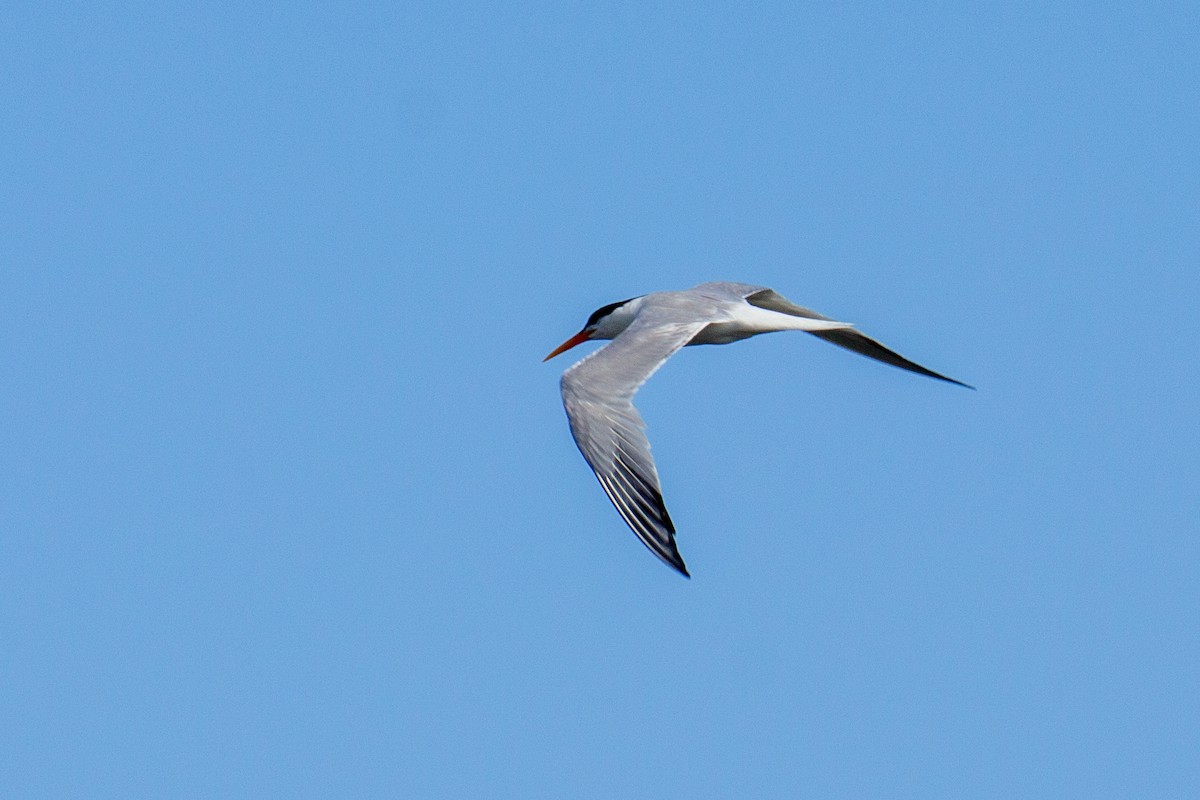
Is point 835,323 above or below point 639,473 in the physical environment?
above

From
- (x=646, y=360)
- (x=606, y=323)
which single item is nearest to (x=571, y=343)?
(x=606, y=323)

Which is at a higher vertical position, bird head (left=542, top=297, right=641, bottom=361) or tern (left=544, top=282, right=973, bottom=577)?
bird head (left=542, top=297, right=641, bottom=361)

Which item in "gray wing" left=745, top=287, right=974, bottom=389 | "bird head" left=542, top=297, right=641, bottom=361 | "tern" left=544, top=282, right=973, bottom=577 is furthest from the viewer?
"bird head" left=542, top=297, right=641, bottom=361

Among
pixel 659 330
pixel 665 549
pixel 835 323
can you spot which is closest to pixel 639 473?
pixel 665 549

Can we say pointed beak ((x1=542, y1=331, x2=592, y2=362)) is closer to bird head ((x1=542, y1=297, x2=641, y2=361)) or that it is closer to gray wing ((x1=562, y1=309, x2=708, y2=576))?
bird head ((x1=542, y1=297, x2=641, y2=361))

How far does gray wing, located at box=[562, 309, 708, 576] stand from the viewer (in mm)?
11906

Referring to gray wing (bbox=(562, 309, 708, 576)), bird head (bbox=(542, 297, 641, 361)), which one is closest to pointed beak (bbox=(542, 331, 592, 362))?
bird head (bbox=(542, 297, 641, 361))

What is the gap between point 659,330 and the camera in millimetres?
14336

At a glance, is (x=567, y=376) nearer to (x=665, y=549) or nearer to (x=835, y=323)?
(x=665, y=549)

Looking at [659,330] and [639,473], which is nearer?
[639,473]

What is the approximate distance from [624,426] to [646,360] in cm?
113

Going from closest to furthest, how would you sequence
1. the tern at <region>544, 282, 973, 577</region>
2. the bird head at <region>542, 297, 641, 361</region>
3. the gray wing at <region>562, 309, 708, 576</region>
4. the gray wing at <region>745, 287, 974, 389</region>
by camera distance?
1. the gray wing at <region>562, 309, 708, 576</region>
2. the tern at <region>544, 282, 973, 577</region>
3. the gray wing at <region>745, 287, 974, 389</region>
4. the bird head at <region>542, 297, 641, 361</region>

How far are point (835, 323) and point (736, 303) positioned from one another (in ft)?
3.78

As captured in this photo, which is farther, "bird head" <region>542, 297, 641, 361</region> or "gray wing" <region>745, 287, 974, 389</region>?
"bird head" <region>542, 297, 641, 361</region>
